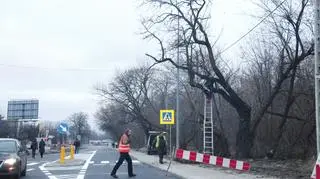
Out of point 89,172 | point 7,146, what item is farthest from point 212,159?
point 7,146

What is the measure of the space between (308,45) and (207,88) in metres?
6.24

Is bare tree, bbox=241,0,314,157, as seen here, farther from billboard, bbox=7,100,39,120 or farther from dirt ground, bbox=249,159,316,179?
billboard, bbox=7,100,39,120

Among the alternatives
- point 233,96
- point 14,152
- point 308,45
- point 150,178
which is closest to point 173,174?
point 150,178

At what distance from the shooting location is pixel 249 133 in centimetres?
3134

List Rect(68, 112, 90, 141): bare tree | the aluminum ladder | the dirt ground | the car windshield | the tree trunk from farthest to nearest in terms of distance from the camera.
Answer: Rect(68, 112, 90, 141): bare tree → the aluminum ladder → the tree trunk → the dirt ground → the car windshield

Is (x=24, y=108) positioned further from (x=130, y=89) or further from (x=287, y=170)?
(x=287, y=170)

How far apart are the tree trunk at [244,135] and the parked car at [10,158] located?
1563 cm

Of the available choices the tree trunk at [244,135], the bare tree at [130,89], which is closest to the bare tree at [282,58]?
the tree trunk at [244,135]

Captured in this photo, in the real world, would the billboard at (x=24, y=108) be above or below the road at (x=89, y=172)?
above

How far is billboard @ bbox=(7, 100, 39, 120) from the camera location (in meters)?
69.1

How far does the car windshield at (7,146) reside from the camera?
17.7 metres

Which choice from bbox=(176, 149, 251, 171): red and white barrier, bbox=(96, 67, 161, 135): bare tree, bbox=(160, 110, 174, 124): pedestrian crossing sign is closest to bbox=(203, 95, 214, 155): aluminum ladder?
bbox=(160, 110, 174, 124): pedestrian crossing sign

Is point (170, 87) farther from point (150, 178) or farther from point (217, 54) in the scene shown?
point (150, 178)

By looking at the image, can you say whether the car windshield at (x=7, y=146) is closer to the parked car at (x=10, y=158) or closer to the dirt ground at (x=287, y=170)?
the parked car at (x=10, y=158)
